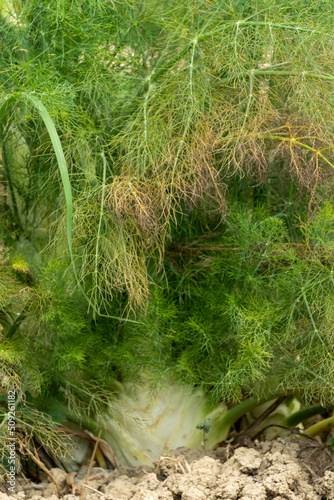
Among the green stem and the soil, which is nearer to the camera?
the soil

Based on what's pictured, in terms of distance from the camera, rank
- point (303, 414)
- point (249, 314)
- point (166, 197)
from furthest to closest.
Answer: point (303, 414)
point (249, 314)
point (166, 197)

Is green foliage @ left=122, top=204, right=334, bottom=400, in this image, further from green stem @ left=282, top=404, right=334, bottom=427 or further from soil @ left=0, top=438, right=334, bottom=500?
soil @ left=0, top=438, right=334, bottom=500

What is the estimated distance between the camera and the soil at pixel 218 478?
57.0 inches

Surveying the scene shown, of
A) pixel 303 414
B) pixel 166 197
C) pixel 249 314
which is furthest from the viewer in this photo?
pixel 303 414

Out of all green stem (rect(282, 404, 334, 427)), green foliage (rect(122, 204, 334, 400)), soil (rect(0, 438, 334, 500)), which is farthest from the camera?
green stem (rect(282, 404, 334, 427))

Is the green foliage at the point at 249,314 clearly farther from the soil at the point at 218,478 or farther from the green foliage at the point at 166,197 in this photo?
the soil at the point at 218,478

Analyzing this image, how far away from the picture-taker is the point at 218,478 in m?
1.53

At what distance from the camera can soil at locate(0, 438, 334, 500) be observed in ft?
4.75

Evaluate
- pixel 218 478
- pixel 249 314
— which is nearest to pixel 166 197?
pixel 249 314

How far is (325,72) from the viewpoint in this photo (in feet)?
5.46

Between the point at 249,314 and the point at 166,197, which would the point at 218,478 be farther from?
the point at 166,197

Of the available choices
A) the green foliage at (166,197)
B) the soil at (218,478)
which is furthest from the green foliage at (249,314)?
the soil at (218,478)

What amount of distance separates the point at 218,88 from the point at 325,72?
0.33m

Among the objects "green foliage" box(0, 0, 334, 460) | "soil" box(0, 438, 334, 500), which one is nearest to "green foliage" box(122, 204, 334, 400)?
"green foliage" box(0, 0, 334, 460)
